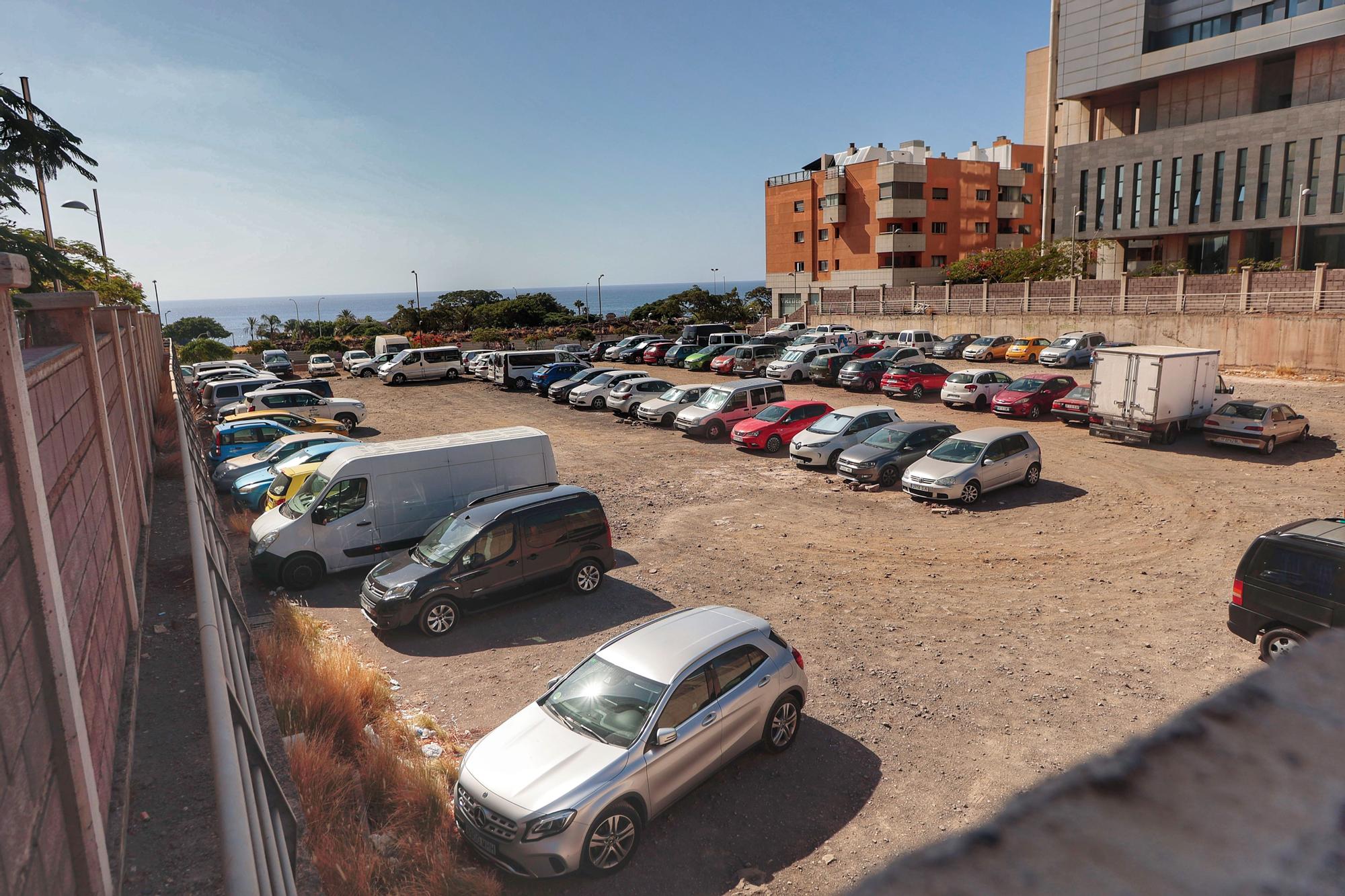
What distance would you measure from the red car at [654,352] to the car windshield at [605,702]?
3714cm

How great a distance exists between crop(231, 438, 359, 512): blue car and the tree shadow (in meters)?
11.4

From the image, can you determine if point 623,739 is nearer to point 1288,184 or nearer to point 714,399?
point 714,399

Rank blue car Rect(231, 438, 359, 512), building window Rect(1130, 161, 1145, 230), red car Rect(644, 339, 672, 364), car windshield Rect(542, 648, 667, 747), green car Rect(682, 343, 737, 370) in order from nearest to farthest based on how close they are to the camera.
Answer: car windshield Rect(542, 648, 667, 747) → blue car Rect(231, 438, 359, 512) → green car Rect(682, 343, 737, 370) → red car Rect(644, 339, 672, 364) → building window Rect(1130, 161, 1145, 230)

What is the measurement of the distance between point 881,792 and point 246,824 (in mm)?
6416

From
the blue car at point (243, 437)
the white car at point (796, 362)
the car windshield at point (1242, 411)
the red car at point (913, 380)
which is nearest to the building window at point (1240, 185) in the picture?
the white car at point (796, 362)

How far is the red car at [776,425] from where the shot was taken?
2308 cm

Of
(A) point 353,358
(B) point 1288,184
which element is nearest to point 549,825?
(A) point 353,358

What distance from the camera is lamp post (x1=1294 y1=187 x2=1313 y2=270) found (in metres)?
45.1

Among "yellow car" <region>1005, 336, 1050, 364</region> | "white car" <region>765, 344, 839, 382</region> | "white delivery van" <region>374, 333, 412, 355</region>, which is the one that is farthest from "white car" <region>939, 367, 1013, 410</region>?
"white delivery van" <region>374, 333, 412, 355</region>

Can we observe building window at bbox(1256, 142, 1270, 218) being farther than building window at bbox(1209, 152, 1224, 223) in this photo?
No

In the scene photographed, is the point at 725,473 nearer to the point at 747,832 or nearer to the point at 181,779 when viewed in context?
the point at 747,832

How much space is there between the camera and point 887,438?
779 inches

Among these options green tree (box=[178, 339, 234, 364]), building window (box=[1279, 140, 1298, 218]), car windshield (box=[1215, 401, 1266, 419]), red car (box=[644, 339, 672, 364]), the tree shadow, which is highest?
building window (box=[1279, 140, 1298, 218])

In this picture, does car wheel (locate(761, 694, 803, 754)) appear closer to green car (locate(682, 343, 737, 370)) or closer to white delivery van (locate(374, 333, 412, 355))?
green car (locate(682, 343, 737, 370))
